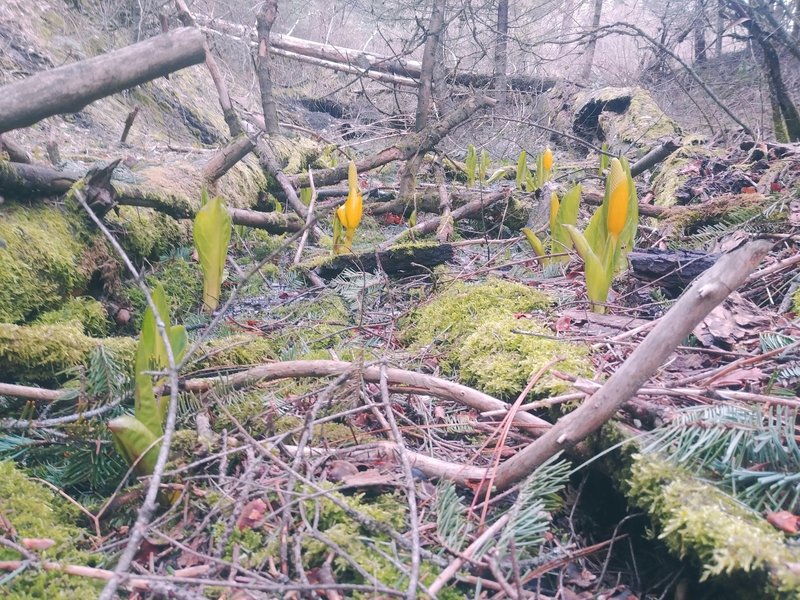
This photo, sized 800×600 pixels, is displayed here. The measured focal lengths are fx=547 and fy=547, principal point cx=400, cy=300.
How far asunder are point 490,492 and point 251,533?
47 centimetres

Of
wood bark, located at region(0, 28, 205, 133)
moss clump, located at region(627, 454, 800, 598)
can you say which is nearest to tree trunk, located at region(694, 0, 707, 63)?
wood bark, located at region(0, 28, 205, 133)

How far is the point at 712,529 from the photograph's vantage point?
31.5 inches

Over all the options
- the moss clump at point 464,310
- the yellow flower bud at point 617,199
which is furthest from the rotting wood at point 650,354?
the yellow flower bud at point 617,199

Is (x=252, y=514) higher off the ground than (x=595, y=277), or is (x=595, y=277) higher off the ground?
(x=595, y=277)

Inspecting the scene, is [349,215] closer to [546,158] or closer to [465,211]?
[465,211]

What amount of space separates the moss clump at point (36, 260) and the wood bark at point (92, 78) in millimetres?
378

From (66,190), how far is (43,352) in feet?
3.96

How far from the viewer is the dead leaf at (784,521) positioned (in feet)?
2.68

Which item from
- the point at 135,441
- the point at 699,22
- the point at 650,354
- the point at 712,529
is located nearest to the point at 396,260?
the point at 135,441

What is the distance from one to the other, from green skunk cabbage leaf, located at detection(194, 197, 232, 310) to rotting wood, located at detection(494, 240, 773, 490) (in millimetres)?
1912

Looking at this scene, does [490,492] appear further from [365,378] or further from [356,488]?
[365,378]

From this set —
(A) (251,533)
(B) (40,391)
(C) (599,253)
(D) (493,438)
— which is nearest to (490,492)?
(D) (493,438)

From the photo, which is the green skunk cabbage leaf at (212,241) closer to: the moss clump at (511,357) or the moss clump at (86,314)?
the moss clump at (86,314)

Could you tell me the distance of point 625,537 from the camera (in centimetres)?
107
